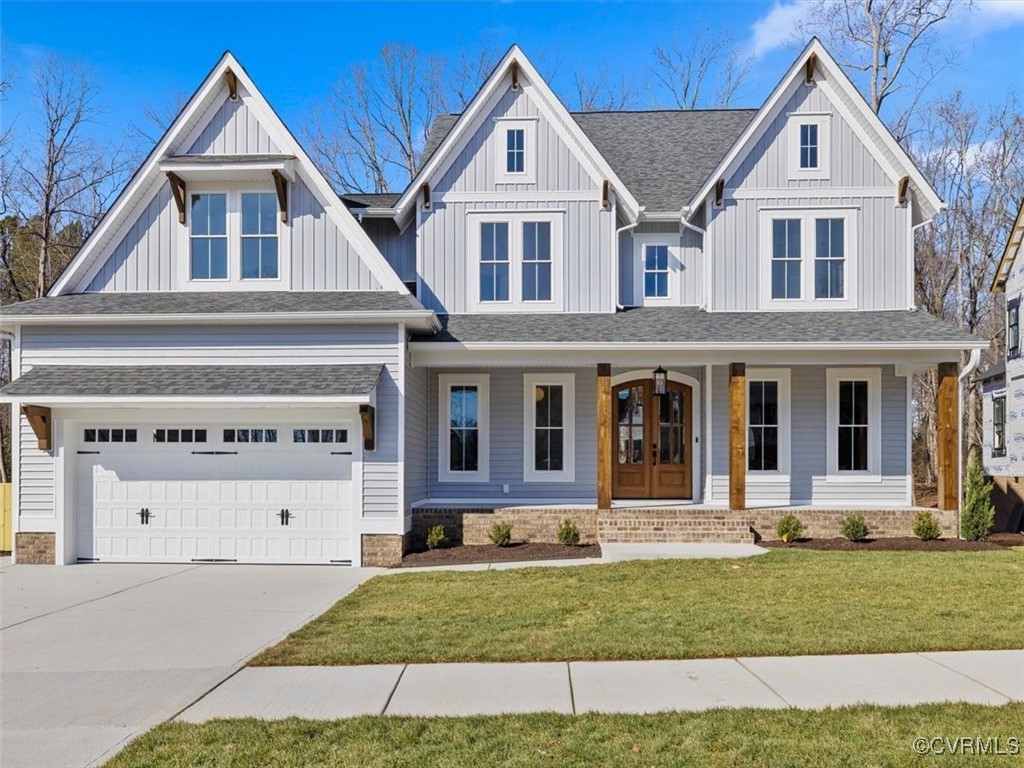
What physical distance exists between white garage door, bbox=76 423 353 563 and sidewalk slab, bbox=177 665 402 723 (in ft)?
21.5

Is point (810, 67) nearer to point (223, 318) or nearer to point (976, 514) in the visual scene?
point (976, 514)

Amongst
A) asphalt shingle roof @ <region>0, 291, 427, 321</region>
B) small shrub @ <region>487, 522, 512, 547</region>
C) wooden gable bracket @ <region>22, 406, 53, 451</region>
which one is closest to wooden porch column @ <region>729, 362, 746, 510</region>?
small shrub @ <region>487, 522, 512, 547</region>

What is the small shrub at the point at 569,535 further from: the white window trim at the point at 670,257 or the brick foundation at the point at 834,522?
the white window trim at the point at 670,257

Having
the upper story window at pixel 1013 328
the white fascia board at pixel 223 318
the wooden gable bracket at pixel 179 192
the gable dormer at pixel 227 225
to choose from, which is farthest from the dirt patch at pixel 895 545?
the wooden gable bracket at pixel 179 192

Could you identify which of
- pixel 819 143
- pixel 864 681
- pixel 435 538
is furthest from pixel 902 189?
pixel 864 681

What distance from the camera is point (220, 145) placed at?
14.1m

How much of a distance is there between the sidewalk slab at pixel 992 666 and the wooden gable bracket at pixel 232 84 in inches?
512

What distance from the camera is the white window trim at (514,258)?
15.4 meters

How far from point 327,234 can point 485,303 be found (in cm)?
318

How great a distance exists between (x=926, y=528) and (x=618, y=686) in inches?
392

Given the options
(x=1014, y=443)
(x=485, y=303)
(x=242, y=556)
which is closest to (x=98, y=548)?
(x=242, y=556)

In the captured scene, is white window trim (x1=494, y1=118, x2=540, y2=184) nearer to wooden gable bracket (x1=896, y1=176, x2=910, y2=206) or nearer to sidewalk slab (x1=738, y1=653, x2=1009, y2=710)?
wooden gable bracket (x1=896, y1=176, x2=910, y2=206)

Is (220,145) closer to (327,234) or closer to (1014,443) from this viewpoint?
(327,234)

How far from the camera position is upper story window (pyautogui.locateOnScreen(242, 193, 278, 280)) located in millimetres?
14047
